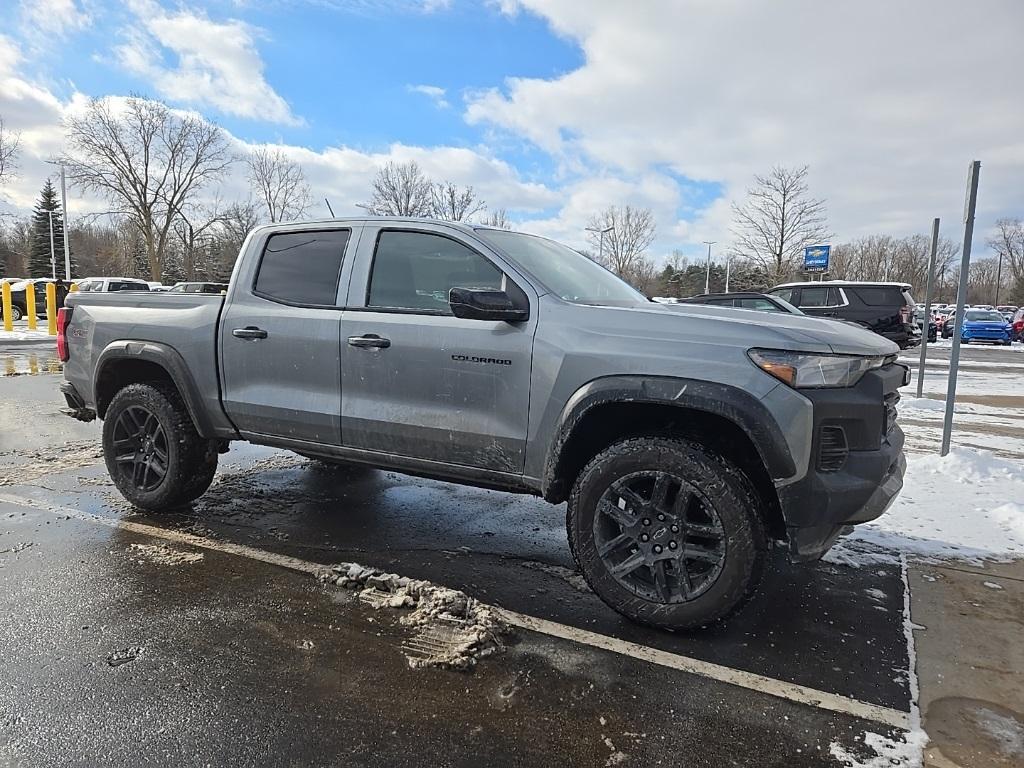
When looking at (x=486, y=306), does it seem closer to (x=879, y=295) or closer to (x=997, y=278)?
(x=879, y=295)

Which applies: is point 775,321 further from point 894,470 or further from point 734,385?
point 894,470

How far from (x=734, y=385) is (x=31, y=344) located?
20728 mm

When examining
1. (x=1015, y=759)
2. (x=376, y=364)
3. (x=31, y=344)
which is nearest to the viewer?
(x=1015, y=759)

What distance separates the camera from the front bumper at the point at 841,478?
2.77m

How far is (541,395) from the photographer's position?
3.22 metres

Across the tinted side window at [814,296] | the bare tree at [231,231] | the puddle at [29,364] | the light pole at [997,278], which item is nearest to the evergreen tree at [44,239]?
the bare tree at [231,231]

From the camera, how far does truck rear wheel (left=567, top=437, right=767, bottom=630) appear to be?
113 inches

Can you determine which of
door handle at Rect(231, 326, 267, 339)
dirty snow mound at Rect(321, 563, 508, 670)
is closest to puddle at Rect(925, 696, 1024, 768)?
dirty snow mound at Rect(321, 563, 508, 670)

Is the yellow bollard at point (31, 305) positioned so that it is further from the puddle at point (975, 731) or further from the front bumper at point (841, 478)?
the puddle at point (975, 731)

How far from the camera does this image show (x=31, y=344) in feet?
59.2

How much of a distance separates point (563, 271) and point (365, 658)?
2.27 meters

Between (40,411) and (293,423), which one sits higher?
(293,423)

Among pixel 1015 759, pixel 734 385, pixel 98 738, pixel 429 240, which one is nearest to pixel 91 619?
pixel 98 738

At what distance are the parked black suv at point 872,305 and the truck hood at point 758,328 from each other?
13531mm
